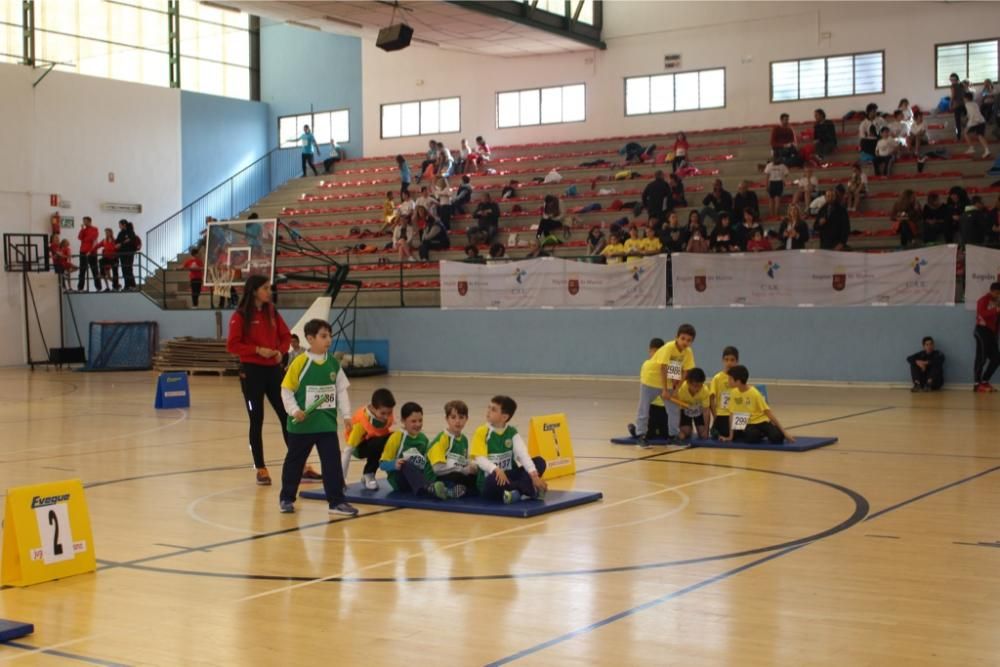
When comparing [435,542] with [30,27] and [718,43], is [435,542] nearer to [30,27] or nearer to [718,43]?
[718,43]

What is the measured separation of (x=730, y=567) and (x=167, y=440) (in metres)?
9.38

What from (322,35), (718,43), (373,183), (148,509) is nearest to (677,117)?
(718,43)

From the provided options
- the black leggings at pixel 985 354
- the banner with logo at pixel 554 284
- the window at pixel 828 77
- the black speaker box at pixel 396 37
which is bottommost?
the black leggings at pixel 985 354

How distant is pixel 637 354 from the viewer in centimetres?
2483

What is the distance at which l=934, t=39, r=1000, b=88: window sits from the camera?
2947cm

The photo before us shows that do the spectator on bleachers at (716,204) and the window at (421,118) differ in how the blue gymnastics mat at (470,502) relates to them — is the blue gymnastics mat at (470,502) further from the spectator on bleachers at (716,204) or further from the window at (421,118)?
the window at (421,118)

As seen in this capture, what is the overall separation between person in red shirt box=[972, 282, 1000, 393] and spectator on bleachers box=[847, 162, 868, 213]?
225 inches

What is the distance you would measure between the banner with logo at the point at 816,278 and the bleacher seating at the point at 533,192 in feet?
6.15

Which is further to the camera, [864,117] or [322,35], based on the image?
[322,35]

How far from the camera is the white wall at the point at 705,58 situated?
30.5m

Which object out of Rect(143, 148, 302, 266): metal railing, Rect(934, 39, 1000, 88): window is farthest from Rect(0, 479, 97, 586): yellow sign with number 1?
Rect(143, 148, 302, 266): metal railing

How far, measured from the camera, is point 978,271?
2105 cm

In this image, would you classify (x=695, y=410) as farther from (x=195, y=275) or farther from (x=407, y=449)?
(x=195, y=275)

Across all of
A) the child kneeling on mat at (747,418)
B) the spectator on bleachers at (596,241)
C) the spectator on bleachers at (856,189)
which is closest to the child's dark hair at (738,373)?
the child kneeling on mat at (747,418)
